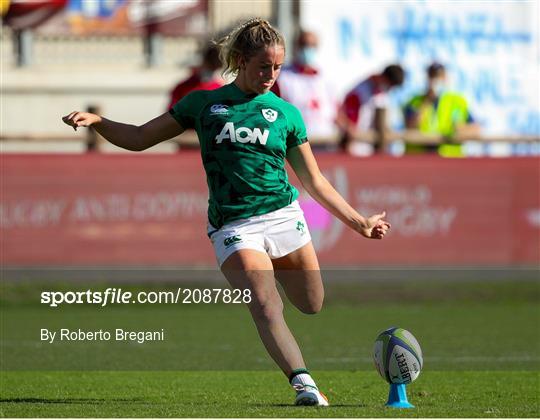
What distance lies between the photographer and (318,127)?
17656 mm

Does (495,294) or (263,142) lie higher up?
(263,142)

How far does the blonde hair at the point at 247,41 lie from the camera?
26.4 feet

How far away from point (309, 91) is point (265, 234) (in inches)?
356

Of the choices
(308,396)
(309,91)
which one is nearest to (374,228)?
(308,396)

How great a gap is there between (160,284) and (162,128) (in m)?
8.50

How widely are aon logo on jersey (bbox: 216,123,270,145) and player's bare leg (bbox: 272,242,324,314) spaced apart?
706 millimetres

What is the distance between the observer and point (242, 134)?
8102 mm

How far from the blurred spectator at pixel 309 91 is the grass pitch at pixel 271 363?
6.62 feet

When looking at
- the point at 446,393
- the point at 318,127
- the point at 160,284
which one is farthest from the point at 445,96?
the point at 446,393

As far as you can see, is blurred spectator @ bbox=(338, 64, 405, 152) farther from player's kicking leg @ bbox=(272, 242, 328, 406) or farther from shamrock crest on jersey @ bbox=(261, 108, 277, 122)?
shamrock crest on jersey @ bbox=(261, 108, 277, 122)

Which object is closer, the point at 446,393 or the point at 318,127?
the point at 446,393

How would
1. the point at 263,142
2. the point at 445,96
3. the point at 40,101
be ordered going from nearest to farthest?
the point at 263,142
the point at 445,96
the point at 40,101

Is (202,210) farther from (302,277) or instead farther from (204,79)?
(302,277)

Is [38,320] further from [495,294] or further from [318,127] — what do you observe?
[495,294]
